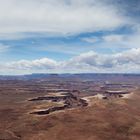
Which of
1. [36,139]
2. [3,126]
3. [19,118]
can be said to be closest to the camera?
[36,139]

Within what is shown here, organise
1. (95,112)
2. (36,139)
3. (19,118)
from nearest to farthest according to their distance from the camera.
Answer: (36,139) → (19,118) → (95,112)

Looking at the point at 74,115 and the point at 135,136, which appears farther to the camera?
the point at 74,115

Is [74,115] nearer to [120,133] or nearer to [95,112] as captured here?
[95,112]

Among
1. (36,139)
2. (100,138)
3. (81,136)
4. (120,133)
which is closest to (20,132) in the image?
(36,139)

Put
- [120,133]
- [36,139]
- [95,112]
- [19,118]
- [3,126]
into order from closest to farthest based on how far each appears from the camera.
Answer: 1. [36,139]
2. [120,133]
3. [3,126]
4. [19,118]
5. [95,112]

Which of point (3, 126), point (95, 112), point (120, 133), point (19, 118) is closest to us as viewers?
point (120, 133)

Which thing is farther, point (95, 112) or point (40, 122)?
point (95, 112)

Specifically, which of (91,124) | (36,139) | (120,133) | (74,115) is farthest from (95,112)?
(36,139)

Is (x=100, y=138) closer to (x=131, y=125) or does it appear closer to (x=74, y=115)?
(x=131, y=125)
